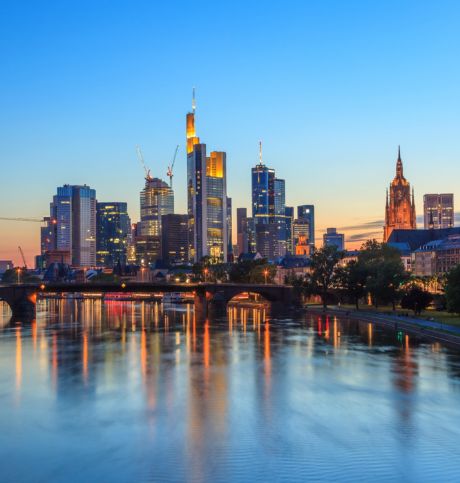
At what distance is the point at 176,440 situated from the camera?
35.1 m

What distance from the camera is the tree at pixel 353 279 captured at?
463 ft

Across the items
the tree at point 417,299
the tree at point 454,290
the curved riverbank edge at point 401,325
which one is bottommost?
the curved riverbank edge at point 401,325

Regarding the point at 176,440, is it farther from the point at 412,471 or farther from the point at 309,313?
the point at 309,313

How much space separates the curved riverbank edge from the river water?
362 centimetres

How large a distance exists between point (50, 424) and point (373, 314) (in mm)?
95747

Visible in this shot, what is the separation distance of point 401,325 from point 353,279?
139ft

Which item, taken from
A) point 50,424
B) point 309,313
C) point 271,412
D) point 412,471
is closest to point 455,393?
point 271,412

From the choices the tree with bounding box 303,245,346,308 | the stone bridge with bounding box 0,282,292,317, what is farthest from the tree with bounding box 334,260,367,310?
the stone bridge with bounding box 0,282,292,317

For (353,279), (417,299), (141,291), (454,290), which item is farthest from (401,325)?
(141,291)

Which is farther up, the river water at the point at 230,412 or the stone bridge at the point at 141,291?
the stone bridge at the point at 141,291

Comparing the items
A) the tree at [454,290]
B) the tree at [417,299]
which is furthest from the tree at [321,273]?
the tree at [454,290]

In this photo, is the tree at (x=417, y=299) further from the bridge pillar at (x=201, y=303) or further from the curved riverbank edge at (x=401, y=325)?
the bridge pillar at (x=201, y=303)

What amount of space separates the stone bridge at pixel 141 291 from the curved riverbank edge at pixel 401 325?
59.9 ft

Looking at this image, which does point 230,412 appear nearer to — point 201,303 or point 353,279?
point 353,279
